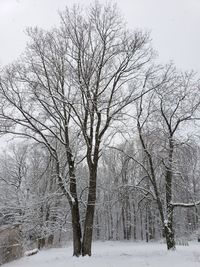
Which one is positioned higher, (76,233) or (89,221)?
(89,221)

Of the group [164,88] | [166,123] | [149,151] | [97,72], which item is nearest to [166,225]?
[149,151]

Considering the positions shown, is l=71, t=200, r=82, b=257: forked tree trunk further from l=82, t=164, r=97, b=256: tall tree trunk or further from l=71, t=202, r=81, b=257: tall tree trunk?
l=82, t=164, r=97, b=256: tall tree trunk

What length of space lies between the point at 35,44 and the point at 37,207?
29.1ft

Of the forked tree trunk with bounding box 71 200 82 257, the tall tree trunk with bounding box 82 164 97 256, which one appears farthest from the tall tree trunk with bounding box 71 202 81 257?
the tall tree trunk with bounding box 82 164 97 256

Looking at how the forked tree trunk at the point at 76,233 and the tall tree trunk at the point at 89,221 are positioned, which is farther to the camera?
the forked tree trunk at the point at 76,233

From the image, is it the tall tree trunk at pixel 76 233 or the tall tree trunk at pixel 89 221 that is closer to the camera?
the tall tree trunk at pixel 89 221

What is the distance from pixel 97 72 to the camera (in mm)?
19141

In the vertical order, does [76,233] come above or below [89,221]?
below

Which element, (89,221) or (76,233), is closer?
(89,221)

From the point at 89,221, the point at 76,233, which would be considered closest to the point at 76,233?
the point at 76,233

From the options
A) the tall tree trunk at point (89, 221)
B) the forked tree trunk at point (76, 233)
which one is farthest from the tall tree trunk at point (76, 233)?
the tall tree trunk at point (89, 221)

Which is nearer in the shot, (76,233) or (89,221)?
(89,221)

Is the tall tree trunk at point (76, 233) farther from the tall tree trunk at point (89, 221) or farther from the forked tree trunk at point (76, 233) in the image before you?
the tall tree trunk at point (89, 221)

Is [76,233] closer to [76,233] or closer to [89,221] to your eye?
[76,233]
